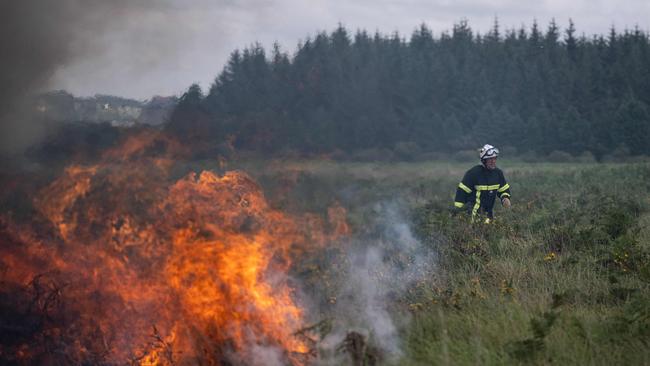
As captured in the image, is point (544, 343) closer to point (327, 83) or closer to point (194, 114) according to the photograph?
point (194, 114)

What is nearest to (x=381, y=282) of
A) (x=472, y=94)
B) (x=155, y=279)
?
(x=155, y=279)

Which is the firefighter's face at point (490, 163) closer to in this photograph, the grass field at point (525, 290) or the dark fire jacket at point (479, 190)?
the dark fire jacket at point (479, 190)

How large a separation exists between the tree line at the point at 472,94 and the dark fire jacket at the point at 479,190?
21.9 meters

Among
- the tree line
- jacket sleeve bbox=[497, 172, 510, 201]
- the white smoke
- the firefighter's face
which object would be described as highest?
the tree line

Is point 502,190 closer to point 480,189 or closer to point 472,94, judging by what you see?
point 480,189

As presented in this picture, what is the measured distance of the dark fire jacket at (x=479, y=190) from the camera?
9.45 m

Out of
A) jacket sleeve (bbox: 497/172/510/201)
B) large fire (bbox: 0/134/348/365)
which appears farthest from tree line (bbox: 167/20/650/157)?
large fire (bbox: 0/134/348/365)

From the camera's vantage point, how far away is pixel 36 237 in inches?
254

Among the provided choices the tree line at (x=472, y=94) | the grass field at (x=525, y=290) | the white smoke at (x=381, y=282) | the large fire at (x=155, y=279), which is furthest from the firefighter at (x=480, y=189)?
the tree line at (x=472, y=94)

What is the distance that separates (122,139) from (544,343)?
657cm

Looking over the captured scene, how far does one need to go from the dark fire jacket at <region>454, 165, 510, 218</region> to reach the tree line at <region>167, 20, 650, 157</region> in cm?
2191

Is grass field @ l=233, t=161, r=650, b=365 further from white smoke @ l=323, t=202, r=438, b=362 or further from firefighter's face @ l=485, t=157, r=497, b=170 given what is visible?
firefighter's face @ l=485, t=157, r=497, b=170

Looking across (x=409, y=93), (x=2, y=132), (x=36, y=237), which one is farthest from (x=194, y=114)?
(x=409, y=93)

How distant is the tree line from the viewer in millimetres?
40594
